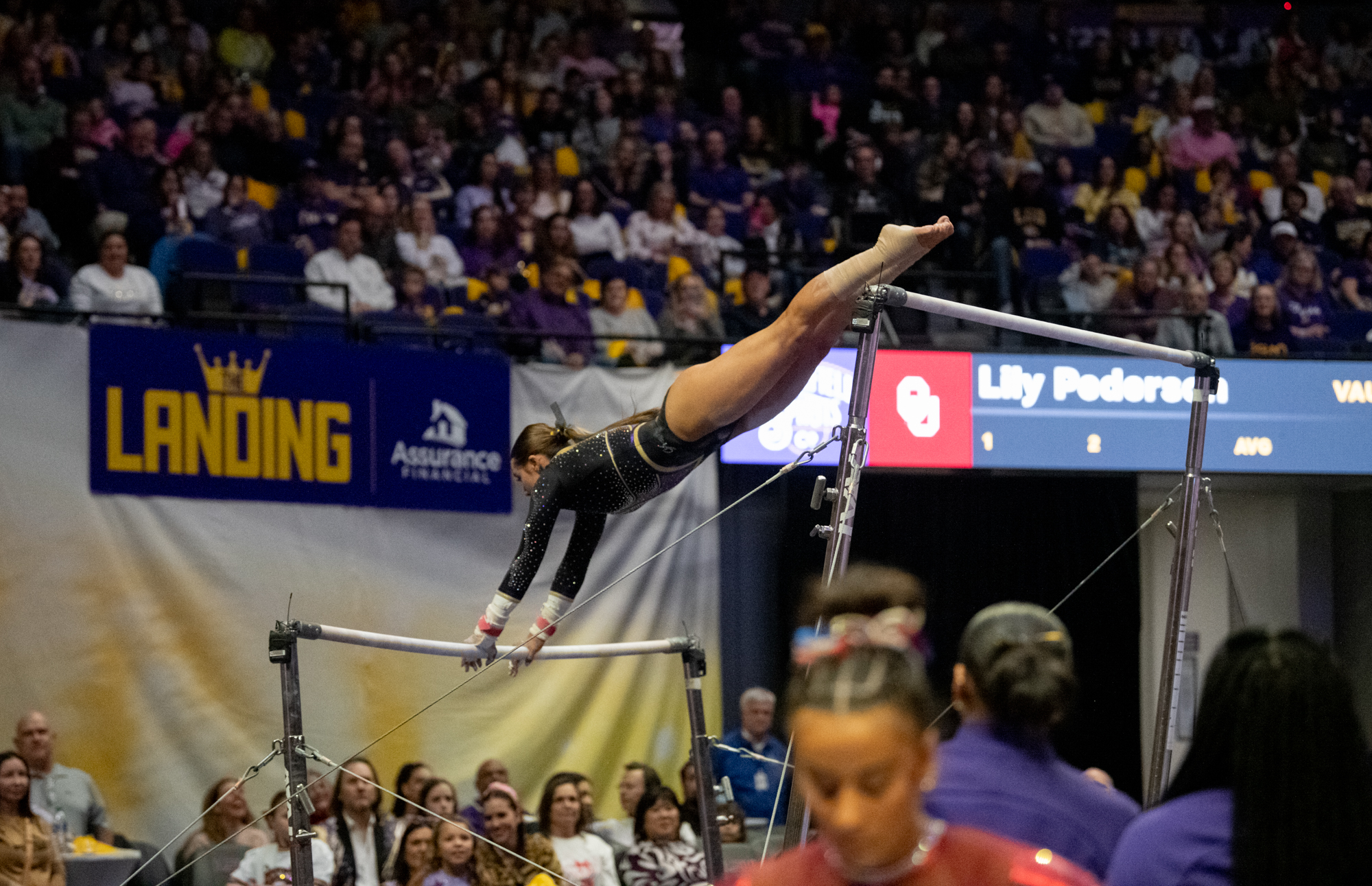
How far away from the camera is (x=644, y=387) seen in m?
7.78

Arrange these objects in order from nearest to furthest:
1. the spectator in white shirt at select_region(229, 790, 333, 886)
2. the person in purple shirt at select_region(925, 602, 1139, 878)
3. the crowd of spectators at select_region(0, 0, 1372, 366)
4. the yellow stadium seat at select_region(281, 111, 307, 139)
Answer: the person in purple shirt at select_region(925, 602, 1139, 878)
the spectator in white shirt at select_region(229, 790, 333, 886)
the crowd of spectators at select_region(0, 0, 1372, 366)
the yellow stadium seat at select_region(281, 111, 307, 139)

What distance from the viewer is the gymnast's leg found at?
4.13m

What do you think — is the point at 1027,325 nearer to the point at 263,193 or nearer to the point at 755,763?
the point at 755,763

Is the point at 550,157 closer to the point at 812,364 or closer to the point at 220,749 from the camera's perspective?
the point at 220,749

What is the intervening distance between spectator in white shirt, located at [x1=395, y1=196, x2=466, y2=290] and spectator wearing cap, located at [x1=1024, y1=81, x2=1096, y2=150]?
14.4 feet

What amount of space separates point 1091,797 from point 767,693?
228 inches

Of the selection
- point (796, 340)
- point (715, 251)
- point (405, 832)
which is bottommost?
point (405, 832)

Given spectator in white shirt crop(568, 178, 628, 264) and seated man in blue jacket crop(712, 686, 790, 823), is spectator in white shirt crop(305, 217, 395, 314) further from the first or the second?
seated man in blue jacket crop(712, 686, 790, 823)

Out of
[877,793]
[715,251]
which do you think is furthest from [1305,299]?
[877,793]

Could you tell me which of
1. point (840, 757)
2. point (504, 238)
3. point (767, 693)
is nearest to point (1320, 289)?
point (767, 693)

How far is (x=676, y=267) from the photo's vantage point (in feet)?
29.1

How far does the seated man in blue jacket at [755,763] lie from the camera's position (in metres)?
7.57

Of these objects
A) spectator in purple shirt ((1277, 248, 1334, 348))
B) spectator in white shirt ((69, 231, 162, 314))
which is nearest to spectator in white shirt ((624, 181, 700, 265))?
spectator in white shirt ((69, 231, 162, 314))

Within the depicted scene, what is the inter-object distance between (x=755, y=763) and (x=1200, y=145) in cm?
559
